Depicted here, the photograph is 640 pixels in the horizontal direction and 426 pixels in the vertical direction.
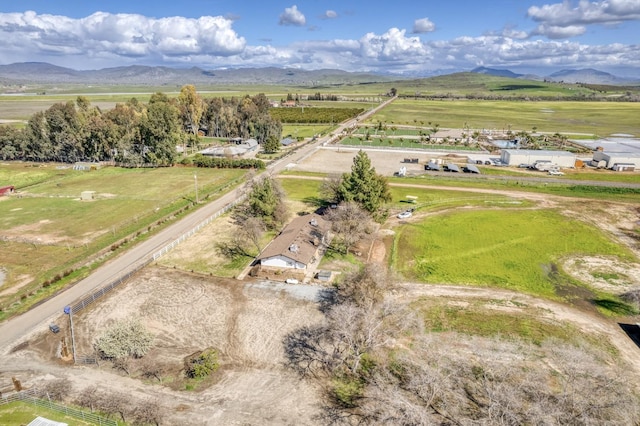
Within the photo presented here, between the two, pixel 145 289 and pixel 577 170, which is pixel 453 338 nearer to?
pixel 145 289

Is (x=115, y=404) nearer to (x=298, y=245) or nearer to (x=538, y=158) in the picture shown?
(x=298, y=245)

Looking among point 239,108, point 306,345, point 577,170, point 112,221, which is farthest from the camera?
point 239,108

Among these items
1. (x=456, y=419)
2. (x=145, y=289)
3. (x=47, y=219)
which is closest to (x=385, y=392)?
(x=456, y=419)

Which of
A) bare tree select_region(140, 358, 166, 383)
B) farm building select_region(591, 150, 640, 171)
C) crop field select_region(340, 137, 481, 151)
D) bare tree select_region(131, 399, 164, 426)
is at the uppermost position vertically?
crop field select_region(340, 137, 481, 151)

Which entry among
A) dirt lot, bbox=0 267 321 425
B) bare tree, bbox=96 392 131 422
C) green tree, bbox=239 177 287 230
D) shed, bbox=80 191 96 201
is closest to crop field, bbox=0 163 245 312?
shed, bbox=80 191 96 201

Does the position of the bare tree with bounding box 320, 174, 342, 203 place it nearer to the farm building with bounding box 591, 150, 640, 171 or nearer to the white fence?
the white fence

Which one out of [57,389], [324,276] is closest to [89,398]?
[57,389]

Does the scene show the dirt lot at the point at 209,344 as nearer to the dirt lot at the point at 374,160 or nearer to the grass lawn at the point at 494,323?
the grass lawn at the point at 494,323
